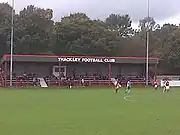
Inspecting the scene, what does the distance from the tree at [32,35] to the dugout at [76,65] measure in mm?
15985

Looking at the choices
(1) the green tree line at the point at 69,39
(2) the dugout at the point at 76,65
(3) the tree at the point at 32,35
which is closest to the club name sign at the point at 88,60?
(2) the dugout at the point at 76,65

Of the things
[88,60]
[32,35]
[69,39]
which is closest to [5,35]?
[32,35]

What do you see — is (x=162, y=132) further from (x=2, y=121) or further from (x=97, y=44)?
(x=97, y=44)

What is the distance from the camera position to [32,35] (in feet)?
261

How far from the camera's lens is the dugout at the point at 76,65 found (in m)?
60.2

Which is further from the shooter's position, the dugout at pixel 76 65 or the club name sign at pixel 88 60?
the dugout at pixel 76 65

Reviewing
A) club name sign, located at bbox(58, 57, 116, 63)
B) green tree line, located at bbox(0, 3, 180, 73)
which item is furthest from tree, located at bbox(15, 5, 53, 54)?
club name sign, located at bbox(58, 57, 116, 63)

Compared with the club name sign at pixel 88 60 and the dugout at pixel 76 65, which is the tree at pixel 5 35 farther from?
the club name sign at pixel 88 60

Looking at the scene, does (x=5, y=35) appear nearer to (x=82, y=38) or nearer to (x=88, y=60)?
(x=82, y=38)

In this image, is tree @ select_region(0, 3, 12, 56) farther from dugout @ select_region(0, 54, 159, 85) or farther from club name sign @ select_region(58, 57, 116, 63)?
club name sign @ select_region(58, 57, 116, 63)

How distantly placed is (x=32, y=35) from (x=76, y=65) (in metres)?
18.2

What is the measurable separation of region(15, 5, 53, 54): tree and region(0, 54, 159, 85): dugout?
52.4 ft

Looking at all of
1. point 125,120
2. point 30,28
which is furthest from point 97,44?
point 125,120

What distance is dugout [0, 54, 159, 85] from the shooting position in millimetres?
60250
